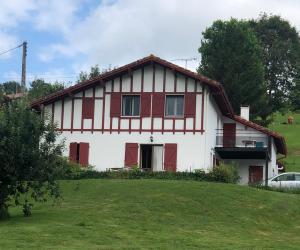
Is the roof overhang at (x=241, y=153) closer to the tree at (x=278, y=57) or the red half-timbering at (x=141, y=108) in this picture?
the red half-timbering at (x=141, y=108)

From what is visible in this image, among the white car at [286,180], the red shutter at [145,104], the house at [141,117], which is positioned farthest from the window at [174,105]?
the white car at [286,180]

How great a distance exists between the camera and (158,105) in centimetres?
3816

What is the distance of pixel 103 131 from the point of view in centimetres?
3869

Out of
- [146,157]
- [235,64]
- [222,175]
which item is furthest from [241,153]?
[235,64]

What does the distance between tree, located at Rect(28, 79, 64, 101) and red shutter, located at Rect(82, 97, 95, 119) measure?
2244 centimetres

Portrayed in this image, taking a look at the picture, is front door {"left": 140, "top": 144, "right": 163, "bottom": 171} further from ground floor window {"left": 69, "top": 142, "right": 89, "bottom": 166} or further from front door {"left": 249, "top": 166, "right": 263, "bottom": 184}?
front door {"left": 249, "top": 166, "right": 263, "bottom": 184}

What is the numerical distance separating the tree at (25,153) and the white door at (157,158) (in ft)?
52.5

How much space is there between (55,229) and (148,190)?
30.9 feet

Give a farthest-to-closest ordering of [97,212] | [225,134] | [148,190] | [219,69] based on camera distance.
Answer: [219,69] < [225,134] < [148,190] < [97,212]

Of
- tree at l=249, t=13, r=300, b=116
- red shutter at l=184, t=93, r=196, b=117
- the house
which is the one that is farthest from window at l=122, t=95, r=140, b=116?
tree at l=249, t=13, r=300, b=116

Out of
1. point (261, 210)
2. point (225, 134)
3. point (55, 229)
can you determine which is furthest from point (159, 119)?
point (55, 229)

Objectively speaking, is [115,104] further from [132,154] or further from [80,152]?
[80,152]

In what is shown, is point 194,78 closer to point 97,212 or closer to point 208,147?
point 208,147

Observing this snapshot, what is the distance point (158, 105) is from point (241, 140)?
889cm
